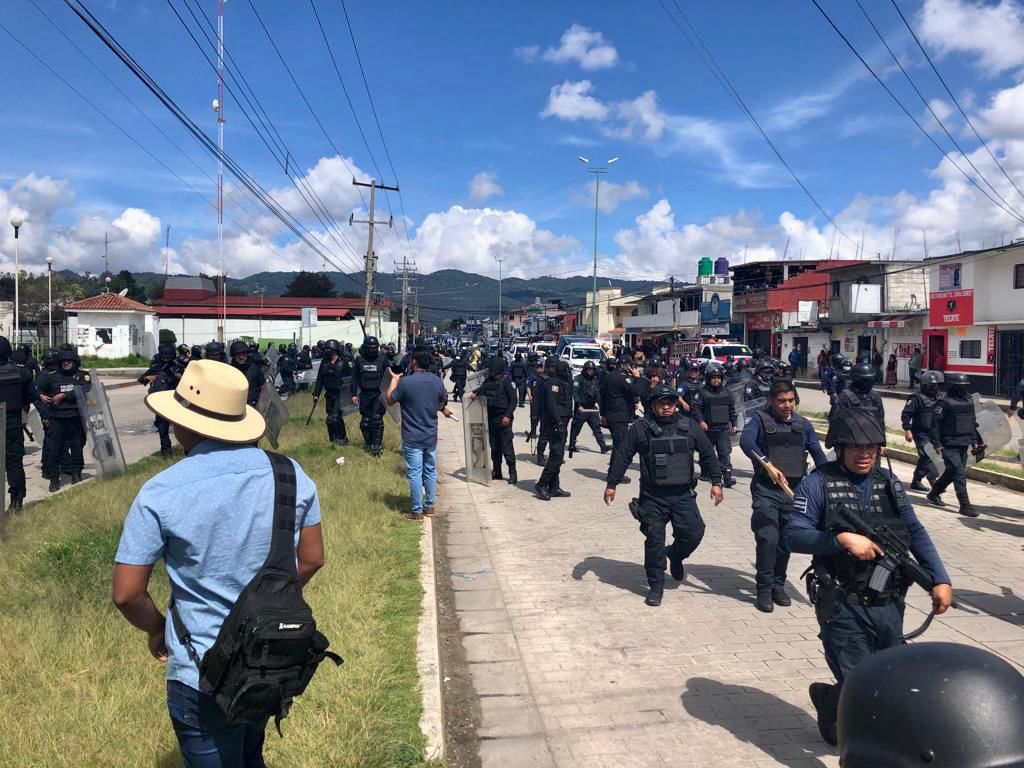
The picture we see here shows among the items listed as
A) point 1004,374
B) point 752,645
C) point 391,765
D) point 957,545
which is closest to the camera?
point 391,765

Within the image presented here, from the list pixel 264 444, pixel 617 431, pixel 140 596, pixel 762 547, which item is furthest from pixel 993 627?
pixel 264 444

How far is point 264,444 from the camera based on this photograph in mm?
13047

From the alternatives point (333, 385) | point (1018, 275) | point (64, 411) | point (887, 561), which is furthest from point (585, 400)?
point (1018, 275)

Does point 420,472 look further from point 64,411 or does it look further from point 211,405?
point 211,405

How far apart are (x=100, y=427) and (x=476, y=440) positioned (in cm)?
481

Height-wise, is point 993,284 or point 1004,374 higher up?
point 993,284

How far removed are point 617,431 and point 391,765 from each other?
8.59 metres

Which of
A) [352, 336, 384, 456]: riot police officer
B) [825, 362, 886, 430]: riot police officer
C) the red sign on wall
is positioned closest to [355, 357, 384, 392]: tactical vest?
[352, 336, 384, 456]: riot police officer

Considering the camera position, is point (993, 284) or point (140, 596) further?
point (993, 284)

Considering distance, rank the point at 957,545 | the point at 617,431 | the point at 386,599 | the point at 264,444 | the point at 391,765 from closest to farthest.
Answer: the point at 391,765
the point at 386,599
the point at 957,545
the point at 617,431
the point at 264,444

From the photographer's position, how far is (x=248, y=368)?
39.7 ft

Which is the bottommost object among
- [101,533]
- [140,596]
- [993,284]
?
[101,533]

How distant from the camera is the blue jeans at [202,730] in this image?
232cm

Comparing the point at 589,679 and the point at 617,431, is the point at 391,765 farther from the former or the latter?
the point at 617,431
